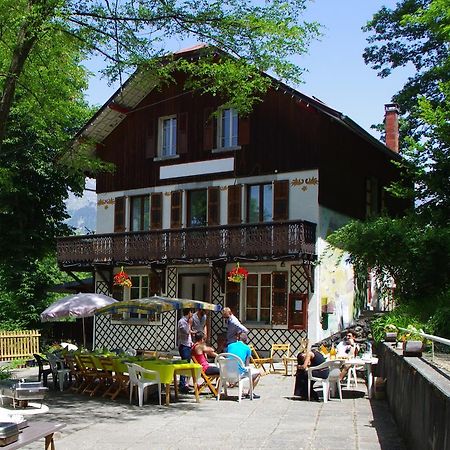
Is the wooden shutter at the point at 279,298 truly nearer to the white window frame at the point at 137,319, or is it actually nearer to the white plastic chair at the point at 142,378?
the white window frame at the point at 137,319

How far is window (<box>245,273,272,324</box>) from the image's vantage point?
23109 millimetres

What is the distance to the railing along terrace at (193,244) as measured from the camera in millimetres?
21797

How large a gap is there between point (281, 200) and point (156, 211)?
522 centimetres

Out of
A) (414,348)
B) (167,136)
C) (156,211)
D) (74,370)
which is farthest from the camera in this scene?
(167,136)

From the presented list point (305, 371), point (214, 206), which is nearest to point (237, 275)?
point (214, 206)

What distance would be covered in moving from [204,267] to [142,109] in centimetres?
664

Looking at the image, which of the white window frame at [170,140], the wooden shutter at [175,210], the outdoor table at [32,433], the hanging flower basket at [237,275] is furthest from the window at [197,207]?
the outdoor table at [32,433]

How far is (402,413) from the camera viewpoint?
29.8 feet

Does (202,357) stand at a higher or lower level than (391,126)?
lower

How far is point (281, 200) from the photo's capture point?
75.1 feet

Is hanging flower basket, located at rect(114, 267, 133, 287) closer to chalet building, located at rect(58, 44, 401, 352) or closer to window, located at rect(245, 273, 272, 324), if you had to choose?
chalet building, located at rect(58, 44, 401, 352)

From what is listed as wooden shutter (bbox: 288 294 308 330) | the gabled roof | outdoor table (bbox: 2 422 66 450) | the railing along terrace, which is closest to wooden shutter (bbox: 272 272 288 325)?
wooden shutter (bbox: 288 294 308 330)

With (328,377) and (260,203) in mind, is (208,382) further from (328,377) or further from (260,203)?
(260,203)

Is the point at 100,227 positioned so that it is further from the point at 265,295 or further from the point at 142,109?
the point at 265,295
